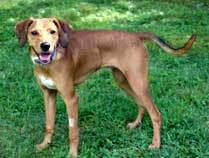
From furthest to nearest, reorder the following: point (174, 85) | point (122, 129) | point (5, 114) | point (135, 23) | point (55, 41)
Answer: point (135, 23), point (174, 85), point (5, 114), point (122, 129), point (55, 41)

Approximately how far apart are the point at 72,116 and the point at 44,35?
3.06 ft

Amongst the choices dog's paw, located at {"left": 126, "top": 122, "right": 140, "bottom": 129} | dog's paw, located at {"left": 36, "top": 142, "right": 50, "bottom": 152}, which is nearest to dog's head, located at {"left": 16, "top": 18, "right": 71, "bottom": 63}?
dog's paw, located at {"left": 36, "top": 142, "right": 50, "bottom": 152}

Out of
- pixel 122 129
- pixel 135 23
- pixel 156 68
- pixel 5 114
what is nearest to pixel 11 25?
pixel 135 23

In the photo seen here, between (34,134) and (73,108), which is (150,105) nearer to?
(73,108)

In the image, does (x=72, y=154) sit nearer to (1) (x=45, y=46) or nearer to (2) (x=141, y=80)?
(2) (x=141, y=80)

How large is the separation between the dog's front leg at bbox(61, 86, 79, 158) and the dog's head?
44 cm

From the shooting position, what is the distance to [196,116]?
665cm

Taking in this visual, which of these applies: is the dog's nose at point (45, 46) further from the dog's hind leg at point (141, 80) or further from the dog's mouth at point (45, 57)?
the dog's hind leg at point (141, 80)

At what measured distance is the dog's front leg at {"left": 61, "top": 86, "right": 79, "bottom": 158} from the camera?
18.7ft

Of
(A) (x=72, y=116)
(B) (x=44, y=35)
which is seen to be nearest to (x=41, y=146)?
(A) (x=72, y=116)

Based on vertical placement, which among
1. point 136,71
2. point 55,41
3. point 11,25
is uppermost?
point 55,41

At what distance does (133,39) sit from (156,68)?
8.53 feet

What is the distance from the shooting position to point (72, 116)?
5785mm

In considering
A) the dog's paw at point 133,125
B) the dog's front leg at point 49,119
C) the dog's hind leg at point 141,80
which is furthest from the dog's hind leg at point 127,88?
the dog's front leg at point 49,119
